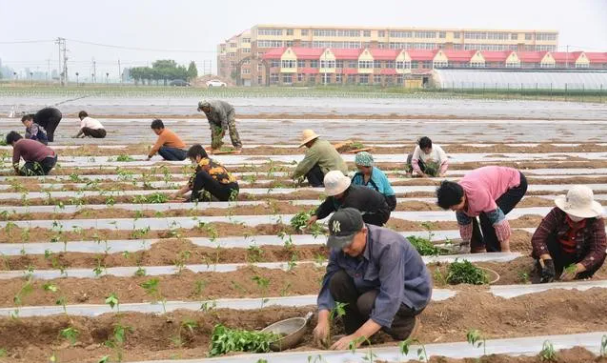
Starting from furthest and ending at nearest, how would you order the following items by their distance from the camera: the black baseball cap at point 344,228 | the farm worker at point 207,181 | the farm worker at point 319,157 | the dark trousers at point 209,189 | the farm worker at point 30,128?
1. the farm worker at point 30,128
2. the farm worker at point 319,157
3. the dark trousers at point 209,189
4. the farm worker at point 207,181
5. the black baseball cap at point 344,228

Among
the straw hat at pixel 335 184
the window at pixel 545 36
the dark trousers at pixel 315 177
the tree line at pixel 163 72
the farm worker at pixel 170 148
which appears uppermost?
the window at pixel 545 36

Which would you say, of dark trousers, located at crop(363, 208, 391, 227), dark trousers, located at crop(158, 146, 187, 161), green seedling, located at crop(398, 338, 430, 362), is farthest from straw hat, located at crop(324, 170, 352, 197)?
dark trousers, located at crop(158, 146, 187, 161)

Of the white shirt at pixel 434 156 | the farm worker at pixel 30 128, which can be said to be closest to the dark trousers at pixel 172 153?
the farm worker at pixel 30 128

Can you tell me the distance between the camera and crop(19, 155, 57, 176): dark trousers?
1134 cm

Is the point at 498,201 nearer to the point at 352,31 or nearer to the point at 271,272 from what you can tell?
the point at 271,272

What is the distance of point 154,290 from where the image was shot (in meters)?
5.33

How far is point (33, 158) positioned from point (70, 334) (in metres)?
7.40

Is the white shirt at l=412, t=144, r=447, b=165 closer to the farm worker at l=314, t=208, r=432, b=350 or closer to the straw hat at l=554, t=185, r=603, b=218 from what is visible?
the straw hat at l=554, t=185, r=603, b=218

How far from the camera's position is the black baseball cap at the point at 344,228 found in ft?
13.4

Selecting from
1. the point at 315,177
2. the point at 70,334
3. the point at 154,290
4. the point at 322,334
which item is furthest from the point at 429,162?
the point at 70,334

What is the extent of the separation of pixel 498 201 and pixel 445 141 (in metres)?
11.6

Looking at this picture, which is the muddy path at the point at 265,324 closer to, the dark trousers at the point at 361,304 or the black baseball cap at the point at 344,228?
the dark trousers at the point at 361,304

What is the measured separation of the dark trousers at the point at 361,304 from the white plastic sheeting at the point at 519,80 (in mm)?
58076

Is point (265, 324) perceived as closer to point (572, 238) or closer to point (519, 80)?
point (572, 238)
